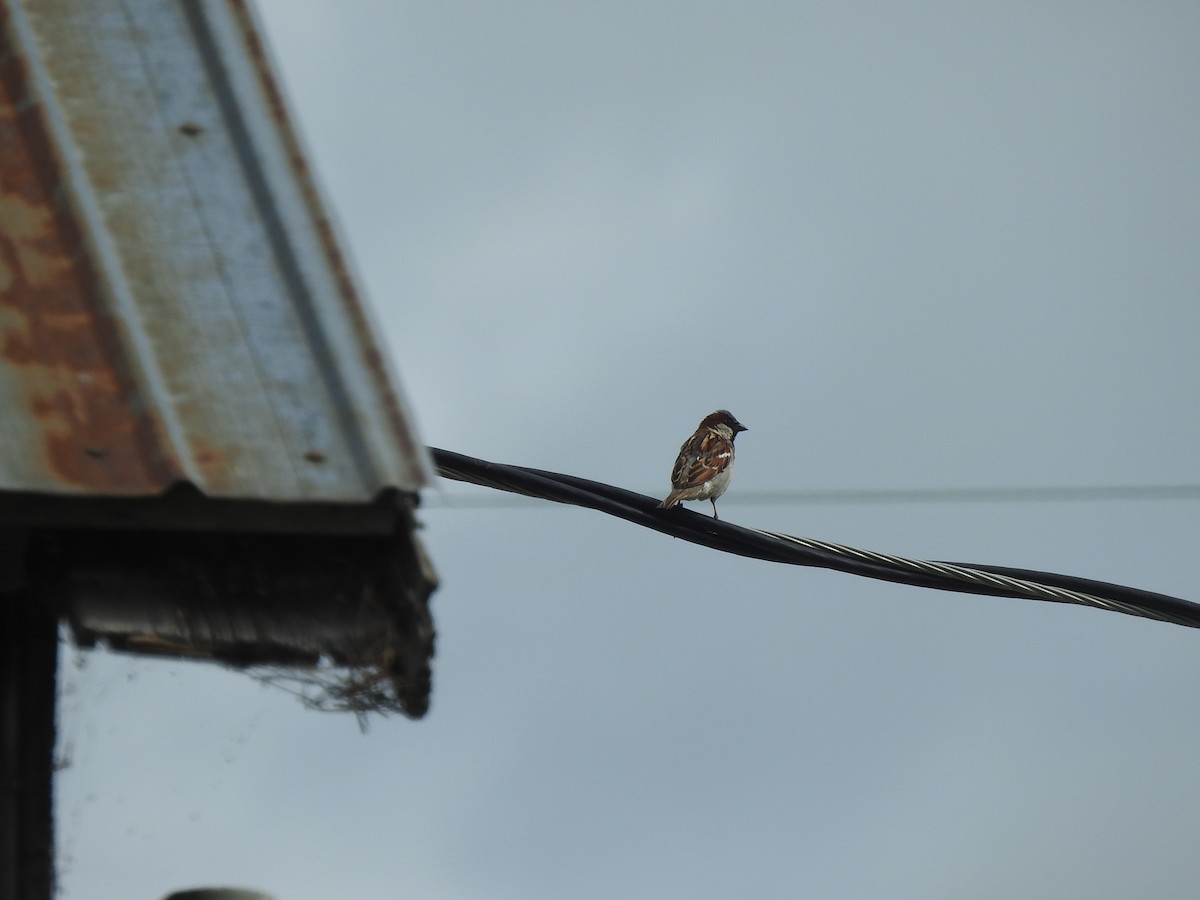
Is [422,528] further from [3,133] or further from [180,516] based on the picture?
[3,133]

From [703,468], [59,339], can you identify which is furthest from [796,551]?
[59,339]

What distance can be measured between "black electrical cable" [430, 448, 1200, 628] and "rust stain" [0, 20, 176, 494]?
3193mm

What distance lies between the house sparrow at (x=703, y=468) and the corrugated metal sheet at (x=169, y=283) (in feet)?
19.0

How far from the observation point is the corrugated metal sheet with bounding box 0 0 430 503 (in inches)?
138

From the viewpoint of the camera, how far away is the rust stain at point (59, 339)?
344 cm

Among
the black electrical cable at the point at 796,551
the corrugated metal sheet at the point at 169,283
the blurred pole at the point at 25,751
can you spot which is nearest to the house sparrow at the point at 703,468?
the black electrical cable at the point at 796,551

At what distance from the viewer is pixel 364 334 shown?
398 centimetres

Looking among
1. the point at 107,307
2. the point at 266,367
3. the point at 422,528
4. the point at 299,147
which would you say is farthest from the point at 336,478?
the point at 299,147

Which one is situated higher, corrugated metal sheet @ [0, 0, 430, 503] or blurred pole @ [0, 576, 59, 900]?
corrugated metal sheet @ [0, 0, 430, 503]

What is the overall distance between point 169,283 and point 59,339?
0.35 meters

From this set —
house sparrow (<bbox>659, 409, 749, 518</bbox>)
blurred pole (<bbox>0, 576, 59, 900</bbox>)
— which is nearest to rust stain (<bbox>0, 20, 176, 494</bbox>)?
blurred pole (<bbox>0, 576, 59, 900</bbox>)

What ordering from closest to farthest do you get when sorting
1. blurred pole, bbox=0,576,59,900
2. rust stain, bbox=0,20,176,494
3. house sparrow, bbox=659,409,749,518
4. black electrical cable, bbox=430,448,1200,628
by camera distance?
rust stain, bbox=0,20,176,494, blurred pole, bbox=0,576,59,900, black electrical cable, bbox=430,448,1200,628, house sparrow, bbox=659,409,749,518

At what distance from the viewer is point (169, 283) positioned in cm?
403

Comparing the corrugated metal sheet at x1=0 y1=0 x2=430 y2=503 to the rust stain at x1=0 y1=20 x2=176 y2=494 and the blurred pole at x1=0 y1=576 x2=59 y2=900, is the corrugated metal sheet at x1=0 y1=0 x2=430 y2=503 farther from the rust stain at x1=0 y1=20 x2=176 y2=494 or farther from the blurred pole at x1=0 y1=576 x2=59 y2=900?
the blurred pole at x1=0 y1=576 x2=59 y2=900
